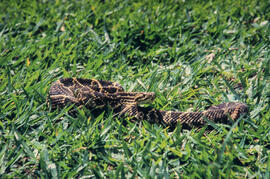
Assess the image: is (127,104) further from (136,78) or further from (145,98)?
(136,78)

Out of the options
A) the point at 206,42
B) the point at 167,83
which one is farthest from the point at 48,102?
the point at 206,42

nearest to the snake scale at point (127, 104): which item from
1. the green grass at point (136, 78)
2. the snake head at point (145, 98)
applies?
the snake head at point (145, 98)

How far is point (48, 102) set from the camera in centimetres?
416

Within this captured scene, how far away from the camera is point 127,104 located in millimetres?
4203

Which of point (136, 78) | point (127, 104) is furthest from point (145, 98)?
point (136, 78)

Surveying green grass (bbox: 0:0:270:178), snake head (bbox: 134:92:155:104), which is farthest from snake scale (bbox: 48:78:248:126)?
green grass (bbox: 0:0:270:178)

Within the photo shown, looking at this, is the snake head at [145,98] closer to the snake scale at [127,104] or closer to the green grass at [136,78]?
the snake scale at [127,104]

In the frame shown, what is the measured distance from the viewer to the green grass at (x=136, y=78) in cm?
328

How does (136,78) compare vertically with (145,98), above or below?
below

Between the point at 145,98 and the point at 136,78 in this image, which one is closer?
the point at 145,98

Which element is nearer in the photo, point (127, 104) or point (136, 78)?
point (127, 104)

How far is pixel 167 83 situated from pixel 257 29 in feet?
7.44

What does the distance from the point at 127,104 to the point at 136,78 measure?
867 millimetres

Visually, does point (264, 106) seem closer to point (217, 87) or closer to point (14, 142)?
point (217, 87)
